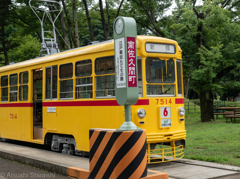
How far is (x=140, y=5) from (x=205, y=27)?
5.97 m

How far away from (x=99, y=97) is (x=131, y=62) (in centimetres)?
368

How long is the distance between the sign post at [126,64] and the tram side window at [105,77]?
314cm

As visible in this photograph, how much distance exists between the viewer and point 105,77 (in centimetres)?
832

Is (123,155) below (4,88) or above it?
below

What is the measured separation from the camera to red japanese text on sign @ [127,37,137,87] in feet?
16.0

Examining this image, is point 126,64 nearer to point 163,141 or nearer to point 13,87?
point 163,141

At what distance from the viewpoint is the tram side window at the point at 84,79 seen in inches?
345

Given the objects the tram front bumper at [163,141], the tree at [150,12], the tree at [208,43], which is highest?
the tree at [150,12]


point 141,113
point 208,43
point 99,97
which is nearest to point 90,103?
point 99,97

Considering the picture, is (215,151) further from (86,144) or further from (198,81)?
(198,81)

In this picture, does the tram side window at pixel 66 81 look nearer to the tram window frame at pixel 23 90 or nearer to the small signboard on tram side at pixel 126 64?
the tram window frame at pixel 23 90

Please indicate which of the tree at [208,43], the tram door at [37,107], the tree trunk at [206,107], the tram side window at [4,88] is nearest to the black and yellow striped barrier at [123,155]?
the tram door at [37,107]

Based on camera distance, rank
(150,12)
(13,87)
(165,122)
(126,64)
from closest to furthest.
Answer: (126,64), (165,122), (13,87), (150,12)

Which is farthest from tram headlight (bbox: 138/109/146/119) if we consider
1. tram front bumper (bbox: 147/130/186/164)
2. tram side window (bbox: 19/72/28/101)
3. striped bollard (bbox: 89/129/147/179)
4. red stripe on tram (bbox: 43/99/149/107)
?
tram side window (bbox: 19/72/28/101)
